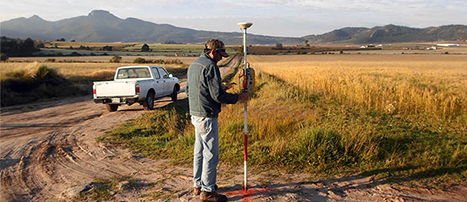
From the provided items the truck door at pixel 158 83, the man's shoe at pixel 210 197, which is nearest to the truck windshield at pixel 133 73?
the truck door at pixel 158 83

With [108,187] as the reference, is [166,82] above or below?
above

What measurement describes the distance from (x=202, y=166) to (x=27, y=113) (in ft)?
38.8

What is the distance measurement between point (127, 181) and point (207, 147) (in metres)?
1.89

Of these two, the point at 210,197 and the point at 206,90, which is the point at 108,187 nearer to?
the point at 210,197

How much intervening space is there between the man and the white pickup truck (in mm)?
8765

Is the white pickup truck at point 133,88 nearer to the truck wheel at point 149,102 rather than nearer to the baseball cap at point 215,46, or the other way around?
the truck wheel at point 149,102

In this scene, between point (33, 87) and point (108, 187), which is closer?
point (108, 187)

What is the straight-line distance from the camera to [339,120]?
28.7 feet

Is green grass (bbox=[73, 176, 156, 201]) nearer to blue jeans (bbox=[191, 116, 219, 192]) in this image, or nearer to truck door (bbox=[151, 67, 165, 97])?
blue jeans (bbox=[191, 116, 219, 192])

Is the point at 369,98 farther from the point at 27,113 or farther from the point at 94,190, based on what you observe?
the point at 27,113

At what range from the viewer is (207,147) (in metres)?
4.41

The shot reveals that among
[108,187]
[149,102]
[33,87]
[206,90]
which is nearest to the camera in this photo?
[206,90]

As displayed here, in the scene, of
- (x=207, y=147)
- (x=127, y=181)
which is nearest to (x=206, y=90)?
(x=207, y=147)

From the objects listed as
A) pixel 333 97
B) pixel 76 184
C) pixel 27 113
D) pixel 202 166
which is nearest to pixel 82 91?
pixel 27 113
